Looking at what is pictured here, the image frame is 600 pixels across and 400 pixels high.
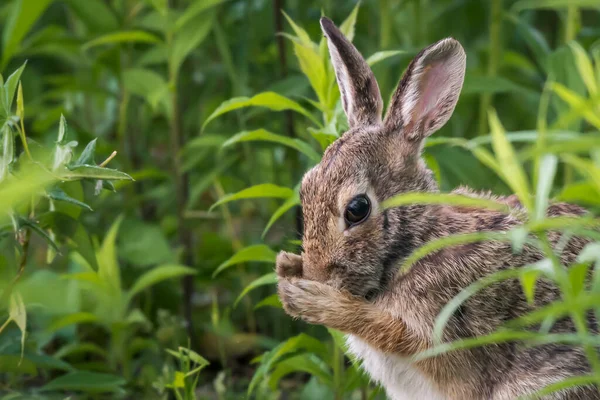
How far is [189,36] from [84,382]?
1.78 meters

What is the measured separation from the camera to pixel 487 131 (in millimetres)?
5191

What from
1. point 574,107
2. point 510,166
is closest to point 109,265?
point 510,166

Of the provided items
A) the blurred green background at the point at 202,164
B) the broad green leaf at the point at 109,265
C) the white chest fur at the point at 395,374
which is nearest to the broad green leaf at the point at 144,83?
the blurred green background at the point at 202,164

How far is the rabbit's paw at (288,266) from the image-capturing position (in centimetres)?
321

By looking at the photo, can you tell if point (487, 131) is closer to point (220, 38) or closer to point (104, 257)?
point (220, 38)

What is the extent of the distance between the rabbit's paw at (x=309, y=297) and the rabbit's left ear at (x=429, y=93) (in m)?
0.66

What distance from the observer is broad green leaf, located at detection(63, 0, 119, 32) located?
16.1 ft

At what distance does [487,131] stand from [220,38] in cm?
154

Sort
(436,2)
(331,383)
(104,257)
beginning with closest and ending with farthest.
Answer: (331,383) → (104,257) → (436,2)

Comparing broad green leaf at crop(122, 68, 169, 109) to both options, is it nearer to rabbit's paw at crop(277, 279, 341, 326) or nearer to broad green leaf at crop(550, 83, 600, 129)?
rabbit's paw at crop(277, 279, 341, 326)

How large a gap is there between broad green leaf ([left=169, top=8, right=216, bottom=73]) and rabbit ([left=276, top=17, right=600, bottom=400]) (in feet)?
4.53

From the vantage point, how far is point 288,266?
10.6 feet

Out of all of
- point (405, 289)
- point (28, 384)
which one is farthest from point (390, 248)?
point (28, 384)

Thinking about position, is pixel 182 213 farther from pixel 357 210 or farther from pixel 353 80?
pixel 357 210
